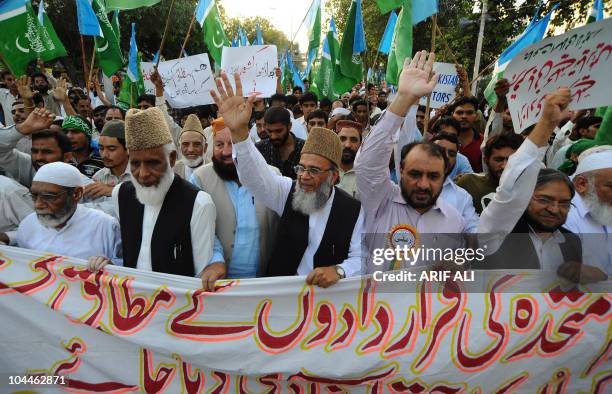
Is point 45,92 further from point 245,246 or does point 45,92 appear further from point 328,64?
point 245,246

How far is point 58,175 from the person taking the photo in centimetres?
→ 263

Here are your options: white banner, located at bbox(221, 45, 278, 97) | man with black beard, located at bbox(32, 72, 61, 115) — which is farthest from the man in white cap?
man with black beard, located at bbox(32, 72, 61, 115)

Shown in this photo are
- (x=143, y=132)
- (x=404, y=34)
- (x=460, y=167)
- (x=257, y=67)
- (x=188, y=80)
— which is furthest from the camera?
(x=188, y=80)

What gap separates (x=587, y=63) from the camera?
8.86 feet

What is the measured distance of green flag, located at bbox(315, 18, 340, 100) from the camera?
7.70 metres

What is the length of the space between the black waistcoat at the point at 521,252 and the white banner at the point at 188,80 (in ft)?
13.6

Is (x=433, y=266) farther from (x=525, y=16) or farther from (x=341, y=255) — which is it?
(x=525, y=16)

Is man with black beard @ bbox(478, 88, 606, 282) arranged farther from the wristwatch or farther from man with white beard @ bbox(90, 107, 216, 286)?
man with white beard @ bbox(90, 107, 216, 286)

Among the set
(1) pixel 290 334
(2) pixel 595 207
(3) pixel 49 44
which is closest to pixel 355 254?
→ (1) pixel 290 334


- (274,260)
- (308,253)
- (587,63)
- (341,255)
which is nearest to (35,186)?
(274,260)

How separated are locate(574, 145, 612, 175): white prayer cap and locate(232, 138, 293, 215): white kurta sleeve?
1.87m

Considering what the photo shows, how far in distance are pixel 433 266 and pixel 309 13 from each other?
6.58 m

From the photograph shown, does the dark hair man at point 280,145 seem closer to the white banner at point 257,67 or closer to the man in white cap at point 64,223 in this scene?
the white banner at point 257,67

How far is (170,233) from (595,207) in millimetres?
2538
